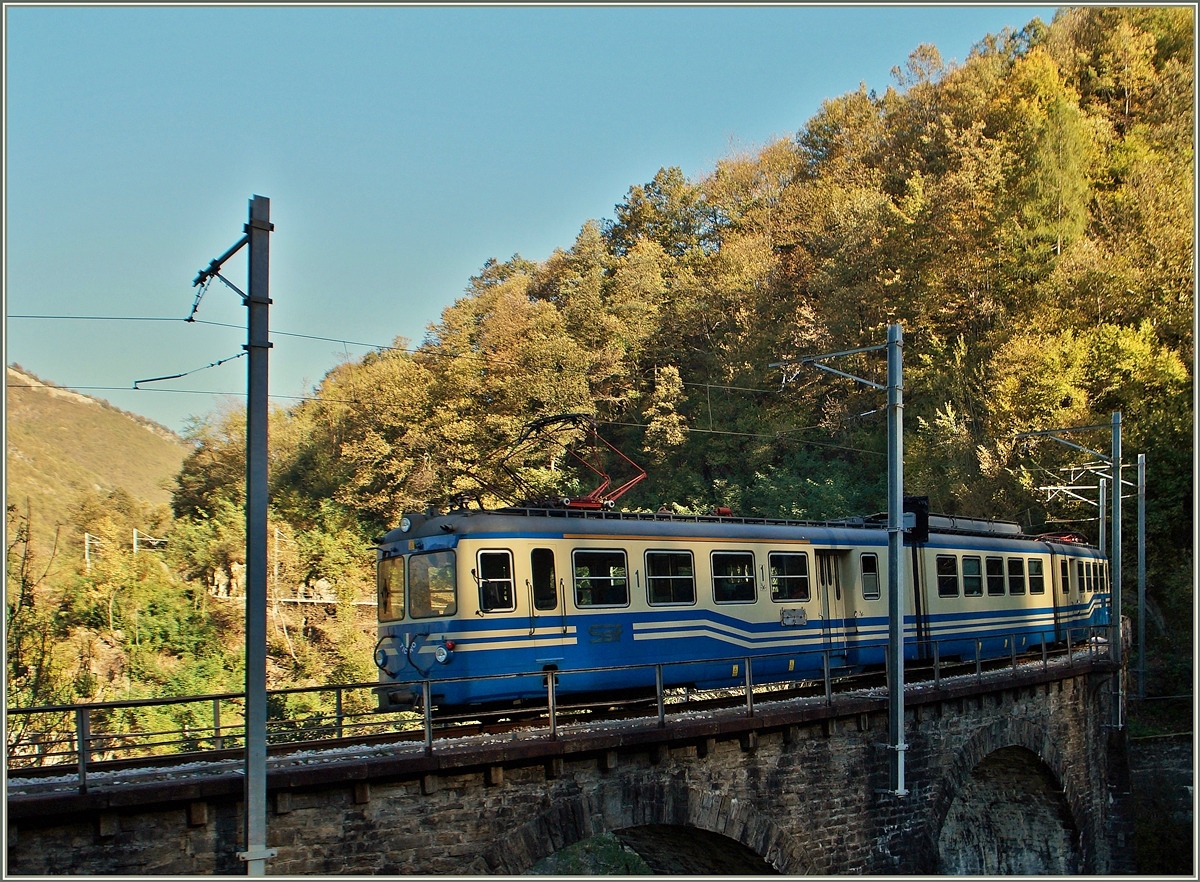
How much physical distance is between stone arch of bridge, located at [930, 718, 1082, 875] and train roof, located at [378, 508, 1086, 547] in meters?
5.23

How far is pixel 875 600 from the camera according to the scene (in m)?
19.2

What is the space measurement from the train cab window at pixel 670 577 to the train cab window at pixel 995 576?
9.34 meters

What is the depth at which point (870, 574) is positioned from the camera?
19.2 meters

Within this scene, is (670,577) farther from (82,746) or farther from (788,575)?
(82,746)

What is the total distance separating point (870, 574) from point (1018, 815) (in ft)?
24.6

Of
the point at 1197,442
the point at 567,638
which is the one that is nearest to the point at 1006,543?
the point at 1197,442

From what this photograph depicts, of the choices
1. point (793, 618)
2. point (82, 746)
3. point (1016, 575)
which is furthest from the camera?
point (1016, 575)

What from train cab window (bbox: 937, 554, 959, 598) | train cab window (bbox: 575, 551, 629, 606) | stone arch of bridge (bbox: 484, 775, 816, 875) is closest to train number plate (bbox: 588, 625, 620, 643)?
train cab window (bbox: 575, 551, 629, 606)

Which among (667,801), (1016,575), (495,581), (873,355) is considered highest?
(873,355)

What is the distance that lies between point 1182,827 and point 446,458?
1001 inches

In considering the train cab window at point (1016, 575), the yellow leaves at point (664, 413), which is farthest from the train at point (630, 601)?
the yellow leaves at point (664, 413)

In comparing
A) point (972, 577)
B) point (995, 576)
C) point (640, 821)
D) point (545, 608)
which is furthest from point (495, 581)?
point (995, 576)

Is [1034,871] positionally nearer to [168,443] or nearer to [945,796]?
[945,796]

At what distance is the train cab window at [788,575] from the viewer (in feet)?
56.5
